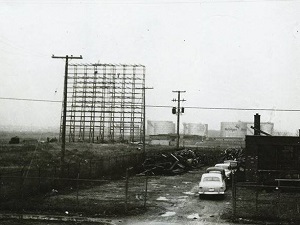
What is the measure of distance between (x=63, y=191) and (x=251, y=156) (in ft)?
54.0

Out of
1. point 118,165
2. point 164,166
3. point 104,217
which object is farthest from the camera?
point 164,166

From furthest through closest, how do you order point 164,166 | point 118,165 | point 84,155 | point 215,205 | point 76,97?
point 76,97
point 84,155
point 164,166
point 118,165
point 215,205

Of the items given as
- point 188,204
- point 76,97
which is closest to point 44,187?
point 188,204

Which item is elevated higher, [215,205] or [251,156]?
[251,156]

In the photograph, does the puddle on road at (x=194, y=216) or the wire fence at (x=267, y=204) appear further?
the puddle on road at (x=194, y=216)

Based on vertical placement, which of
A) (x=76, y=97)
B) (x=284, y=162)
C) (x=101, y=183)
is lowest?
(x=101, y=183)

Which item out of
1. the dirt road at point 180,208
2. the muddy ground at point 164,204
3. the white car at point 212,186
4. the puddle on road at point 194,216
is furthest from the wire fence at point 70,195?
the white car at point 212,186

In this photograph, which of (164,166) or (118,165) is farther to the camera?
(164,166)

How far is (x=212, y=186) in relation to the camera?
2611 cm

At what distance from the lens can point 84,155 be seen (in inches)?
1999

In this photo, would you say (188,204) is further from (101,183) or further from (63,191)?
(101,183)

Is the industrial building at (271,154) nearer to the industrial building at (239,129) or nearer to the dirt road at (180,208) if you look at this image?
the dirt road at (180,208)

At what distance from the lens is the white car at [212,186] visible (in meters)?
25.9

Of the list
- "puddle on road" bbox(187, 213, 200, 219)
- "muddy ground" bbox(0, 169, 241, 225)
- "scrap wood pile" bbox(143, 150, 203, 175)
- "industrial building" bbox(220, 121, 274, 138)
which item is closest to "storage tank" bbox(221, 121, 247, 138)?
"industrial building" bbox(220, 121, 274, 138)
